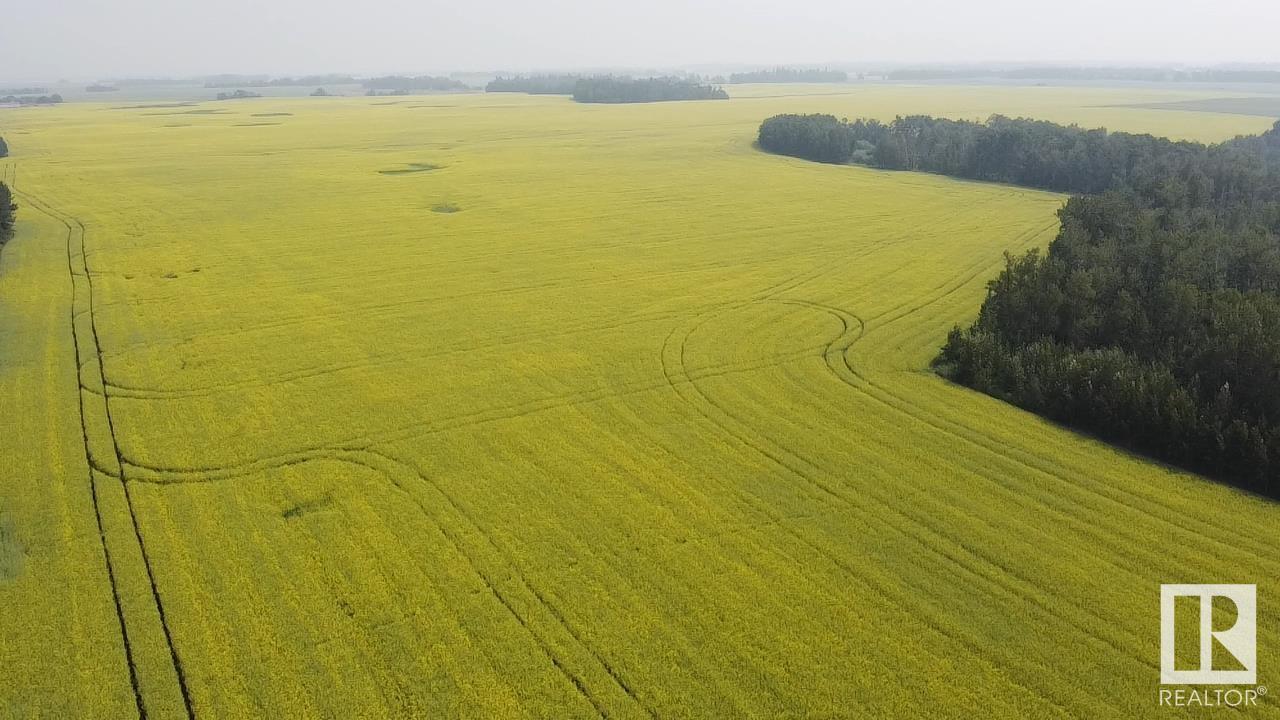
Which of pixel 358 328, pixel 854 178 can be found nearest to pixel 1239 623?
pixel 358 328

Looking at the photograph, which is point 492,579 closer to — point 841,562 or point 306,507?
point 306,507

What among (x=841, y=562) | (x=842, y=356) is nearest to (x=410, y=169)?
(x=842, y=356)

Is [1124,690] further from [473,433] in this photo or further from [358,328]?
[358,328]

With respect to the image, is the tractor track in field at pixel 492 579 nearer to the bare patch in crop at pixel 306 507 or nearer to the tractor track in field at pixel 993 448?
the bare patch in crop at pixel 306 507

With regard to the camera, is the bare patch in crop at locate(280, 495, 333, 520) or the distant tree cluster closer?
the bare patch in crop at locate(280, 495, 333, 520)

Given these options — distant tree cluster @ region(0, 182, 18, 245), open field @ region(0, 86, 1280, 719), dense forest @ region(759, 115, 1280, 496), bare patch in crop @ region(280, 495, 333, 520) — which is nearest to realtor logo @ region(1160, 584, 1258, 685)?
open field @ region(0, 86, 1280, 719)

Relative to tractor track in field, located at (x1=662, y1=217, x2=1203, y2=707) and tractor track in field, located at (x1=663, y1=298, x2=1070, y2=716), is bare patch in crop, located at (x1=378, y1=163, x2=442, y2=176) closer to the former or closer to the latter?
tractor track in field, located at (x1=662, y1=217, x2=1203, y2=707)
